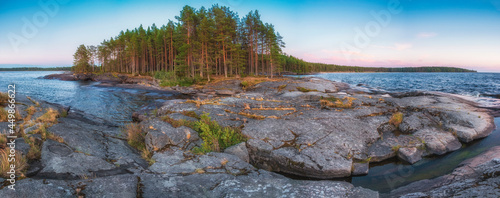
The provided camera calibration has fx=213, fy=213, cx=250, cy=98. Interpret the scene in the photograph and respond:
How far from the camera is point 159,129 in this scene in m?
9.29

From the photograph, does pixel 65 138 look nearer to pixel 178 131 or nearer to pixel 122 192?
pixel 178 131

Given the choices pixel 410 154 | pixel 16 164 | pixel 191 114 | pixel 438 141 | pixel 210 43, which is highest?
pixel 210 43

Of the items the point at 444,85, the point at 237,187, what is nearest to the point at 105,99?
the point at 237,187

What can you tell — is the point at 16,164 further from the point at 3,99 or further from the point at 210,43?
the point at 210,43

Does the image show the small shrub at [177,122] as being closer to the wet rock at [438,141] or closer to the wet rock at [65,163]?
the wet rock at [65,163]

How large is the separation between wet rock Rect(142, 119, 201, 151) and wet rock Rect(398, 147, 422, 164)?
856cm

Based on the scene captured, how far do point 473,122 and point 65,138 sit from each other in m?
19.4

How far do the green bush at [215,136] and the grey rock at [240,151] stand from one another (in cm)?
47

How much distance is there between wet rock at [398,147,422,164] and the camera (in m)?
8.62

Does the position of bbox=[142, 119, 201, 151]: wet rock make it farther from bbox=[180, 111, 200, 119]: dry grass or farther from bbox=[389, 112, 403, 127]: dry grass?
bbox=[389, 112, 403, 127]: dry grass

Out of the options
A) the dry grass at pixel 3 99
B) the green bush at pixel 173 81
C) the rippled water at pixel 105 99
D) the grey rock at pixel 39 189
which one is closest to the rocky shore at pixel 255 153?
A: the grey rock at pixel 39 189

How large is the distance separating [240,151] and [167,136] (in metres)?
3.18

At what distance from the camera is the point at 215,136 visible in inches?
354

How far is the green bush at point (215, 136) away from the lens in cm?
845
